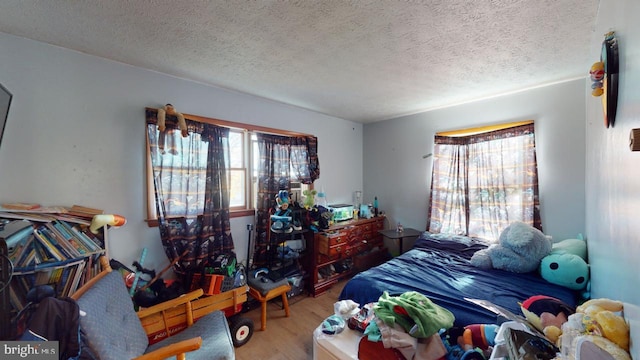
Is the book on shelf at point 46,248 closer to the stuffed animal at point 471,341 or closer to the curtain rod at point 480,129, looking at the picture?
the stuffed animal at point 471,341

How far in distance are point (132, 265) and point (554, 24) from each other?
11.9ft

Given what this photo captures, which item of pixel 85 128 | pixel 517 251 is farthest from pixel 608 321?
pixel 85 128

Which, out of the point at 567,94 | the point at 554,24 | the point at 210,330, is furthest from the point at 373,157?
Result: the point at 210,330

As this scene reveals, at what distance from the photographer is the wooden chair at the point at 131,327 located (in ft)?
4.13

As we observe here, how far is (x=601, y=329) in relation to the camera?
2.49 ft

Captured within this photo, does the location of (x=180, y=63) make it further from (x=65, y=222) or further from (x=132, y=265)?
(x=132, y=265)

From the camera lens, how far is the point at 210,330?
1664 millimetres

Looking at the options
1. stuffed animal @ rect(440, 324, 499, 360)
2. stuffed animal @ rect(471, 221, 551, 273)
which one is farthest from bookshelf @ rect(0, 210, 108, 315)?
stuffed animal @ rect(471, 221, 551, 273)

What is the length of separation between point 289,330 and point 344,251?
3.93ft

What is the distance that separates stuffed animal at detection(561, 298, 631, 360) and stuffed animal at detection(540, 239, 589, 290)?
4.52 feet

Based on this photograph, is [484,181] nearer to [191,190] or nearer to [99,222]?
[191,190]

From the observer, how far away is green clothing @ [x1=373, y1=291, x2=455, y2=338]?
1322mm

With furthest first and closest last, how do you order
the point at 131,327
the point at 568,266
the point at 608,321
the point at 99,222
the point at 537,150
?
the point at 537,150 → the point at 568,266 → the point at 99,222 → the point at 131,327 → the point at 608,321

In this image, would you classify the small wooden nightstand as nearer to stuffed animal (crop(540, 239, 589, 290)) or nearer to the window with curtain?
stuffed animal (crop(540, 239, 589, 290))
